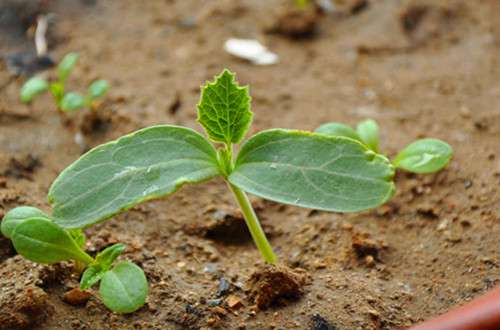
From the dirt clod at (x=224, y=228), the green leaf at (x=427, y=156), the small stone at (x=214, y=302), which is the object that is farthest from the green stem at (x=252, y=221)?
the green leaf at (x=427, y=156)

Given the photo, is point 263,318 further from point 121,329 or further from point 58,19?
point 58,19

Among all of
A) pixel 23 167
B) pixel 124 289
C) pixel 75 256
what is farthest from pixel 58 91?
pixel 124 289

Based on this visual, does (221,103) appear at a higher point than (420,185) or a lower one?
higher

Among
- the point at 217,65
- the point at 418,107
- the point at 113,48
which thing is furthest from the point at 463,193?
the point at 113,48

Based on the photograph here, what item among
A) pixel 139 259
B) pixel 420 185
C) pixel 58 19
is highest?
pixel 58 19

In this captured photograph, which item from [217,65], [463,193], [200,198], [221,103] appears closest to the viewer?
[221,103]

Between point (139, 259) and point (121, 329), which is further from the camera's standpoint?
point (139, 259)
